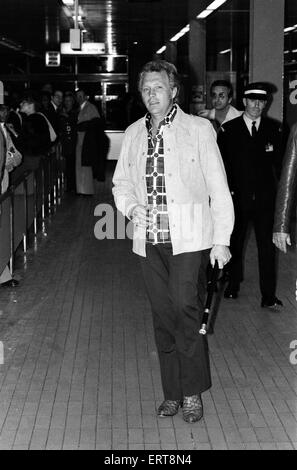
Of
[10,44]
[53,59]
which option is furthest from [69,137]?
[10,44]

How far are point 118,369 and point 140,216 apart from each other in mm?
1629

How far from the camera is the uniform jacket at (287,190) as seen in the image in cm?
489

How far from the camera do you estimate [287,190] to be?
16.1ft

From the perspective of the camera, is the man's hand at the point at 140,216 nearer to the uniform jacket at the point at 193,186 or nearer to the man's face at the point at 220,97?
the uniform jacket at the point at 193,186

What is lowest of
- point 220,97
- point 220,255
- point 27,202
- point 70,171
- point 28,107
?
point 70,171

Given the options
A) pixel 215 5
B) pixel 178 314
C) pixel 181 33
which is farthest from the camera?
pixel 181 33

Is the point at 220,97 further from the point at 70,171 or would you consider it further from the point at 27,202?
the point at 70,171

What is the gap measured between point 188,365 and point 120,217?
9.62 metres

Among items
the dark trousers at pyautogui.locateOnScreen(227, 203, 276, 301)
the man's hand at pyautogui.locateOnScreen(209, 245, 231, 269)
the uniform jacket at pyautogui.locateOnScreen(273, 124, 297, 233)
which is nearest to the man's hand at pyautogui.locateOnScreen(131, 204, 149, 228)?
the man's hand at pyautogui.locateOnScreen(209, 245, 231, 269)

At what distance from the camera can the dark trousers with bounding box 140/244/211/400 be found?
190 inches

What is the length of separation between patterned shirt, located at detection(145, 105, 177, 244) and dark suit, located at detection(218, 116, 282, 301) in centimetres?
299

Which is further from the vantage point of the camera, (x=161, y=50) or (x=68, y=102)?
(x=161, y=50)

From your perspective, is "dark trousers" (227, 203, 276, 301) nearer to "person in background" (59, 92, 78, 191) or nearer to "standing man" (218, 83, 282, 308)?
"standing man" (218, 83, 282, 308)

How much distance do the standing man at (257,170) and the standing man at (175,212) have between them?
9.10 feet
